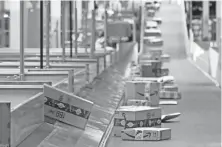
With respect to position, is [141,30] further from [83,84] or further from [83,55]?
[83,84]

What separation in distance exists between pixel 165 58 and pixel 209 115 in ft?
28.9

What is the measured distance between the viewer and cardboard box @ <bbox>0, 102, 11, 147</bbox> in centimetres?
275

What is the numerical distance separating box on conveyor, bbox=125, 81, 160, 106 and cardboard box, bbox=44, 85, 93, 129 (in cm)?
131

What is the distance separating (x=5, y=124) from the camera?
9.09 feet

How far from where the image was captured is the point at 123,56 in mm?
14023

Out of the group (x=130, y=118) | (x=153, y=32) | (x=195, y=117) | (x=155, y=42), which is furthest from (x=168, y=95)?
(x=153, y=32)

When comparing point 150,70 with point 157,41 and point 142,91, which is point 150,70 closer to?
point 142,91

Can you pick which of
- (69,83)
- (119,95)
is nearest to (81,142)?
(69,83)

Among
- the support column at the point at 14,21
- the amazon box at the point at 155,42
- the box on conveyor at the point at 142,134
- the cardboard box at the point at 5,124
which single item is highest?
the support column at the point at 14,21

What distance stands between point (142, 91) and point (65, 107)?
4.99 feet

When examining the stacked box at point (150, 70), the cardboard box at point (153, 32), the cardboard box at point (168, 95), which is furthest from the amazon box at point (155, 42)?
the cardboard box at point (168, 95)

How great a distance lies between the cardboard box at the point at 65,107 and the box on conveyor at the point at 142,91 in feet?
4.30

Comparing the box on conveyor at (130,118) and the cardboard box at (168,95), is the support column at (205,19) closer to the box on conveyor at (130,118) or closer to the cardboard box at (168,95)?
the cardboard box at (168,95)

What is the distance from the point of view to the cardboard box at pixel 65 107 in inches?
148
